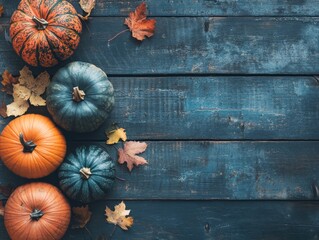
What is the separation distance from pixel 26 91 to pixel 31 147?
0.34 m

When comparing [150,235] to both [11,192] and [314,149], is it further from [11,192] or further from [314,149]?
[314,149]

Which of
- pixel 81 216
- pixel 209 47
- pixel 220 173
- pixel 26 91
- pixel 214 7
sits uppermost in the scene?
pixel 214 7

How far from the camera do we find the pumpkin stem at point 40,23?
225 cm

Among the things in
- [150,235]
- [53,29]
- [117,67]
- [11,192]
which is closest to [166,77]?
[117,67]

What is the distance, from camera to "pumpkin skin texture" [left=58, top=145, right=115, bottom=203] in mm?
2340

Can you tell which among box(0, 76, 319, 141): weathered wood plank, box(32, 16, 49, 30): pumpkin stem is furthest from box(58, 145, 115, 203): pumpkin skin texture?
box(32, 16, 49, 30): pumpkin stem

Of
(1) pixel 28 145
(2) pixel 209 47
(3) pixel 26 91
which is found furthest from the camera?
(2) pixel 209 47

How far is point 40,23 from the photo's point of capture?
2.27m

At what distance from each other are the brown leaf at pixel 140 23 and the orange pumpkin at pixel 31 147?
64 cm

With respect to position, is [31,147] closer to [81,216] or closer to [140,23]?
[81,216]

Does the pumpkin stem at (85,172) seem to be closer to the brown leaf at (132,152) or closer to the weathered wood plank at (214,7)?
the brown leaf at (132,152)

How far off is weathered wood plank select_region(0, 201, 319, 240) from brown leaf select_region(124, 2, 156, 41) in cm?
86

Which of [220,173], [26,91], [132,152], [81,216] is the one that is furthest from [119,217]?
[26,91]

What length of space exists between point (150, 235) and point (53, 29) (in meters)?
1.12
